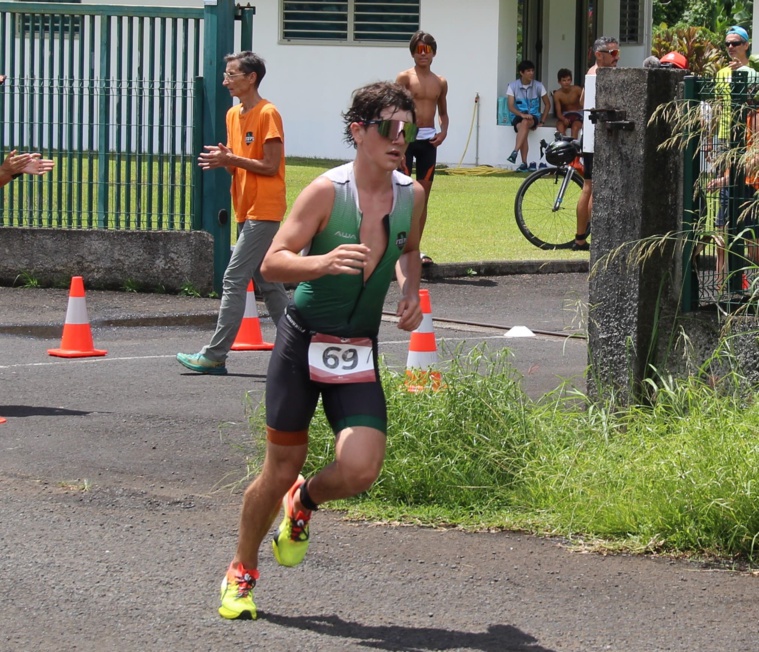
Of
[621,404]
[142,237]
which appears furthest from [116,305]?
[621,404]

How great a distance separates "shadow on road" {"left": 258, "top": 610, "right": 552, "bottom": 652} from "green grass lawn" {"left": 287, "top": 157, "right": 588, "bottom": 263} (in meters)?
9.54

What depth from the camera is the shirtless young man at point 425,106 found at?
13516mm

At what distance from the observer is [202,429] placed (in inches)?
311

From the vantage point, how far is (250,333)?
1066 cm

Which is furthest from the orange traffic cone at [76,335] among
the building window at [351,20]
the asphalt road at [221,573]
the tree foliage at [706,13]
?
the tree foliage at [706,13]

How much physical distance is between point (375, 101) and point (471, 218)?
13.9 meters

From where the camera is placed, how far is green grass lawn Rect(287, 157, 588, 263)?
596 inches

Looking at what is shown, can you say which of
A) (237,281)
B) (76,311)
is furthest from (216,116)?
(237,281)

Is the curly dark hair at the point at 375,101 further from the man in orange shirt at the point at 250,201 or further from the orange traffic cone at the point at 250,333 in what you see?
the orange traffic cone at the point at 250,333

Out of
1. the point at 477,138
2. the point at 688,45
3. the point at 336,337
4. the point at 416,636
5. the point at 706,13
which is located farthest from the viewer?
the point at 706,13

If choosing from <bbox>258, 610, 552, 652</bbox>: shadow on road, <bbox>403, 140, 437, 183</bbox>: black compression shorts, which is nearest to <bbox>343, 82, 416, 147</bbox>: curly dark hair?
<bbox>258, 610, 552, 652</bbox>: shadow on road

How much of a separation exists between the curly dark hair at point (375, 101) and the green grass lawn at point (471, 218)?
932 cm

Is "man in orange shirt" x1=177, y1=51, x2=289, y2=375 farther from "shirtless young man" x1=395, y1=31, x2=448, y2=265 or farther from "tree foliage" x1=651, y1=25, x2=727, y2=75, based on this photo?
"tree foliage" x1=651, y1=25, x2=727, y2=75

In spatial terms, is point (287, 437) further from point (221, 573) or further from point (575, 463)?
point (575, 463)
